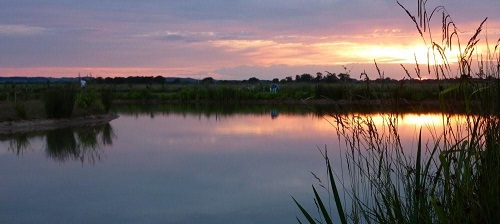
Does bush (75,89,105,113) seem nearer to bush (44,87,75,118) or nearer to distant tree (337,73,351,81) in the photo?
bush (44,87,75,118)

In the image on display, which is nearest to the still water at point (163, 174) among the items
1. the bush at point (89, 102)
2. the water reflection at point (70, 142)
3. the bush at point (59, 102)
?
the water reflection at point (70, 142)

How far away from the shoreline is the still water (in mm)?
593

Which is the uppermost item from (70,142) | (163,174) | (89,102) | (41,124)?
(89,102)

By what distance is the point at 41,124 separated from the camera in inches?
504

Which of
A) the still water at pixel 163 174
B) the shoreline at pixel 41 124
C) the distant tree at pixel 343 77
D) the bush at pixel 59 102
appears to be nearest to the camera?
the distant tree at pixel 343 77

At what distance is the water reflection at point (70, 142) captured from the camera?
9031mm

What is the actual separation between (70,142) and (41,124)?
2.66 meters

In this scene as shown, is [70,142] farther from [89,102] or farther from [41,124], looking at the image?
[89,102]

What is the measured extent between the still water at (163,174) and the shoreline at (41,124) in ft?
1.94

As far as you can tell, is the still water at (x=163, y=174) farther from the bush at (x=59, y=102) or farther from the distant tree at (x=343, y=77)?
the bush at (x=59, y=102)

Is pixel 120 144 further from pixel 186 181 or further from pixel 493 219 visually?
pixel 493 219

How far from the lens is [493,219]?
5.64 feet

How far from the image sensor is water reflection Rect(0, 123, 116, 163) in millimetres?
9031

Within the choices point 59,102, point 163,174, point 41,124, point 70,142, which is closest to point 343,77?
point 163,174
